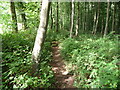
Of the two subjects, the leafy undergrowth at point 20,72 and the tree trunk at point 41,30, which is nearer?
the leafy undergrowth at point 20,72

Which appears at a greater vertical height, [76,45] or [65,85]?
[76,45]

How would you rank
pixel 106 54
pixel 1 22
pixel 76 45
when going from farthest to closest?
1. pixel 76 45
2. pixel 1 22
3. pixel 106 54

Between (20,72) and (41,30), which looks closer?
(20,72)

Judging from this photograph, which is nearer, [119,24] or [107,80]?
[107,80]

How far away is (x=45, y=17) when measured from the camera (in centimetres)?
382

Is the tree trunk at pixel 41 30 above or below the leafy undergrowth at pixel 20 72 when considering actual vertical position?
above

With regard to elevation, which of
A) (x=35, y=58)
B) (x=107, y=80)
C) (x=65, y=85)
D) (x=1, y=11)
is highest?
(x=1, y=11)

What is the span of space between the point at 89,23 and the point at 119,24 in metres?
8.63

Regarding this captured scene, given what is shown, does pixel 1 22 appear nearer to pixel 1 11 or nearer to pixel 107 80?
pixel 1 11

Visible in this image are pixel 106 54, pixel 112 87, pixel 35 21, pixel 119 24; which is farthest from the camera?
pixel 119 24

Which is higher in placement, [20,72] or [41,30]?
[41,30]

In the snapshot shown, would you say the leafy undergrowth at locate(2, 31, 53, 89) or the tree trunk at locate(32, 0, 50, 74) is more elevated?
the tree trunk at locate(32, 0, 50, 74)

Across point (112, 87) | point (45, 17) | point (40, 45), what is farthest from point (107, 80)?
point (45, 17)

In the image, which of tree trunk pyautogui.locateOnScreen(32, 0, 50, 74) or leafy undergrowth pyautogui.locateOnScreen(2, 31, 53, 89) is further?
tree trunk pyautogui.locateOnScreen(32, 0, 50, 74)
